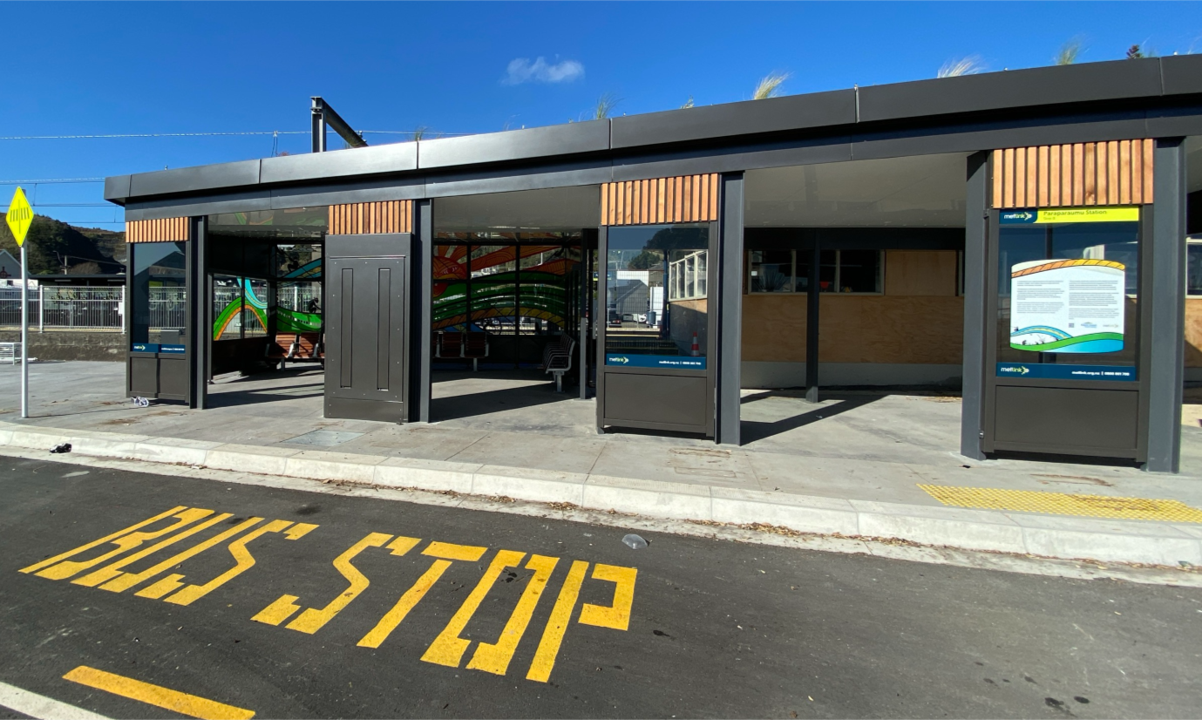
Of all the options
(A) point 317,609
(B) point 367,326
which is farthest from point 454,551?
(B) point 367,326

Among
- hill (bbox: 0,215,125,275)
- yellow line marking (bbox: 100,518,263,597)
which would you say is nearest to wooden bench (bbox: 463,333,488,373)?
yellow line marking (bbox: 100,518,263,597)

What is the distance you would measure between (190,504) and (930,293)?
44.3 feet

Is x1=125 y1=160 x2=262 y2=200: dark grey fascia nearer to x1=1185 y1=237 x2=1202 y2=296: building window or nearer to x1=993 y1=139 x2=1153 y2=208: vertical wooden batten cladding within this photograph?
x1=993 y1=139 x2=1153 y2=208: vertical wooden batten cladding

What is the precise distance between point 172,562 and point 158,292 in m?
7.91

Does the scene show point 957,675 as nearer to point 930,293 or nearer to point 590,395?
point 590,395

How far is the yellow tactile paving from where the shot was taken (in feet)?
14.6

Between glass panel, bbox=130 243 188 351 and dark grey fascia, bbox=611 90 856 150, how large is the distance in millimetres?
7978

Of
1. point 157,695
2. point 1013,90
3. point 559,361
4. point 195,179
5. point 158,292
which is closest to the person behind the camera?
point 157,695

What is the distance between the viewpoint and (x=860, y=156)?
624 cm

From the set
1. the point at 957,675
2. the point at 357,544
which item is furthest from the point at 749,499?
the point at 357,544

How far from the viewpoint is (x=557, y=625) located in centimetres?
309

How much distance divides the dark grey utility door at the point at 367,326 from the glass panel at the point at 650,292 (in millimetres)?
3018

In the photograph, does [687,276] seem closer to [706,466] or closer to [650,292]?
[650,292]

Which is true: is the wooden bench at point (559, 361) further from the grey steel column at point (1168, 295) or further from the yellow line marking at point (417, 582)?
the grey steel column at point (1168, 295)
